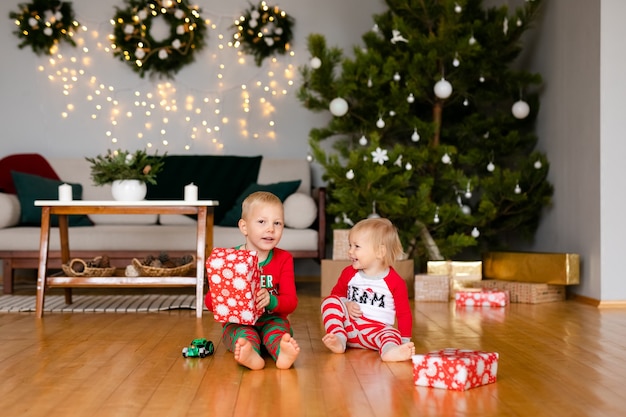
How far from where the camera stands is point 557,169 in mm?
4531

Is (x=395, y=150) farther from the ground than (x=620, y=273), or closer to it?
farther from the ground

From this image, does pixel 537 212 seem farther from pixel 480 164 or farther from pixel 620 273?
pixel 620 273

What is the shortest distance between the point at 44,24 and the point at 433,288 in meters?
3.15

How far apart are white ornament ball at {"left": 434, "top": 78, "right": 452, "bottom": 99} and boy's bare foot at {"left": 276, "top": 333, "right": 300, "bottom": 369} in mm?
2578

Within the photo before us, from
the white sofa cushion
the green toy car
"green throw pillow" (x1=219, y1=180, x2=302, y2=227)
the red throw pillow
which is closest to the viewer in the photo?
the green toy car

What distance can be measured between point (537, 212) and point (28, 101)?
3411 millimetres

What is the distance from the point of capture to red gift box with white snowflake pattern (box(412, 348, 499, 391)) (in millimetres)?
1973

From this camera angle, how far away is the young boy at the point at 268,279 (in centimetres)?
241

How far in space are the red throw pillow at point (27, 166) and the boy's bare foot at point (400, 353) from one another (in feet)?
11.0

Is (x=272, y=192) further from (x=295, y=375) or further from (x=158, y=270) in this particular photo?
(x=295, y=375)

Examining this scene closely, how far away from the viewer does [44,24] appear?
5.45 meters

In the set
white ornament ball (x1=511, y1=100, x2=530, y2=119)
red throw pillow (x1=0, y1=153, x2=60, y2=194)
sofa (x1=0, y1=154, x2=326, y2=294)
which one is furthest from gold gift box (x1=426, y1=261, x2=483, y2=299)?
red throw pillow (x1=0, y1=153, x2=60, y2=194)

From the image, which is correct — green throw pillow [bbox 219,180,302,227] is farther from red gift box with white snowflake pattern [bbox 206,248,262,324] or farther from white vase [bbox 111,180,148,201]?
red gift box with white snowflake pattern [bbox 206,248,262,324]

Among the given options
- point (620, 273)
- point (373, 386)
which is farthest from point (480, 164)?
point (373, 386)
